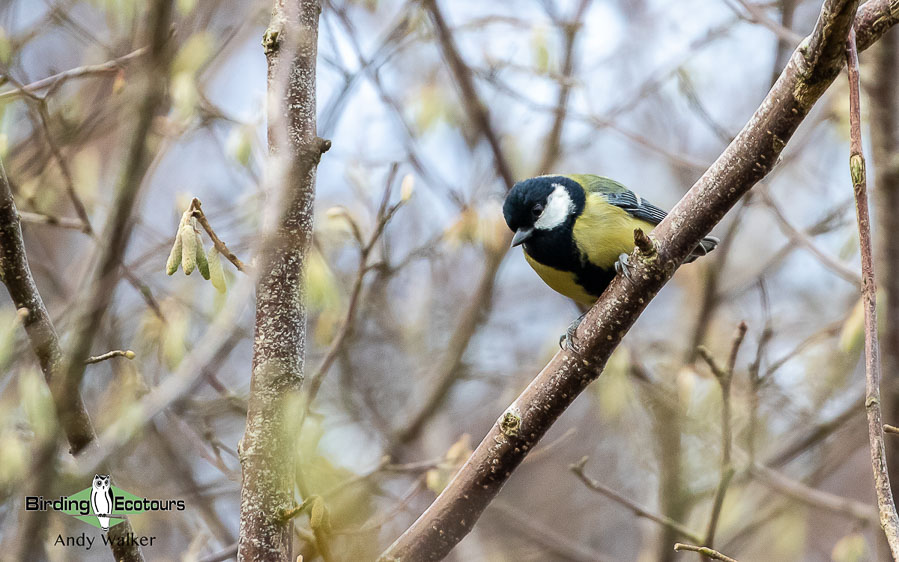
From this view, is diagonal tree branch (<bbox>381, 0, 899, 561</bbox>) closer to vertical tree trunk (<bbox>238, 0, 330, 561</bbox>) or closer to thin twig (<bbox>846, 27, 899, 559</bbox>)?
thin twig (<bbox>846, 27, 899, 559</bbox>)

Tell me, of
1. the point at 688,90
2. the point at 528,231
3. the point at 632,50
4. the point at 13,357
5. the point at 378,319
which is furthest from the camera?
the point at 632,50

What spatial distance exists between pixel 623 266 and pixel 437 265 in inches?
145

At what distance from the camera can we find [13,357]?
6.40ft

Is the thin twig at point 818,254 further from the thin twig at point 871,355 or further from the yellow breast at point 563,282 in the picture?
the thin twig at point 871,355

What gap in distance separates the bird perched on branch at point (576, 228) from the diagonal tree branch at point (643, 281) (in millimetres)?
861

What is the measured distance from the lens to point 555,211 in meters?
2.73

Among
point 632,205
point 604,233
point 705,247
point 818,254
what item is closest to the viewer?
point 604,233

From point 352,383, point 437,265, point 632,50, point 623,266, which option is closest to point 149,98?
point 623,266

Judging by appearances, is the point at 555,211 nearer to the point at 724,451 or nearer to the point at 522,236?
the point at 522,236

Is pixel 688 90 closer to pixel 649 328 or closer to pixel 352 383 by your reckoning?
pixel 352 383

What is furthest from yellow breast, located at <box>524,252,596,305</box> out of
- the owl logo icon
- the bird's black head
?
the owl logo icon

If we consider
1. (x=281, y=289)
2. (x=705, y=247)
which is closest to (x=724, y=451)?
(x=705, y=247)

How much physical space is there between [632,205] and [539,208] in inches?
13.7

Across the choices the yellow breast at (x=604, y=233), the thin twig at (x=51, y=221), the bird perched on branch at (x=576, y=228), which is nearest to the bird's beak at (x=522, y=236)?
the bird perched on branch at (x=576, y=228)
